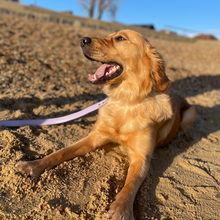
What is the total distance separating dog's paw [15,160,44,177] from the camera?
217cm

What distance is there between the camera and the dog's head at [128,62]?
104 inches

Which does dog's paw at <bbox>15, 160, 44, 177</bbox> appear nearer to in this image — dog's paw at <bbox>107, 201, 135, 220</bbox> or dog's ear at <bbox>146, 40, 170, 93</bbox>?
dog's paw at <bbox>107, 201, 135, 220</bbox>

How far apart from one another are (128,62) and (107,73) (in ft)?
1.06

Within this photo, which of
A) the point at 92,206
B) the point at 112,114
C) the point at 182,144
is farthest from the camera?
the point at 182,144

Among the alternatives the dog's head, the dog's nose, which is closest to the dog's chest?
A: the dog's head

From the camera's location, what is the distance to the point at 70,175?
2338 millimetres

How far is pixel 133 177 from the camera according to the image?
234cm

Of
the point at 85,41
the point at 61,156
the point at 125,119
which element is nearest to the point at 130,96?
the point at 125,119

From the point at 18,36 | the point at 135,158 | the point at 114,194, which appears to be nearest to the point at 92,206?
the point at 114,194

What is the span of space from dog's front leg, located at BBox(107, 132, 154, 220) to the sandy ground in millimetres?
110

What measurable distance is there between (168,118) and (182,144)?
89 cm

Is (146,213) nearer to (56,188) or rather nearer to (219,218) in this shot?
(219,218)

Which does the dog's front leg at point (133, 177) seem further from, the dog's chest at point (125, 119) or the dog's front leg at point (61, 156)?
the dog's front leg at point (61, 156)

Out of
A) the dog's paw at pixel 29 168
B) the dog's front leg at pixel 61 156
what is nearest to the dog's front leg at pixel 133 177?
the dog's front leg at pixel 61 156
